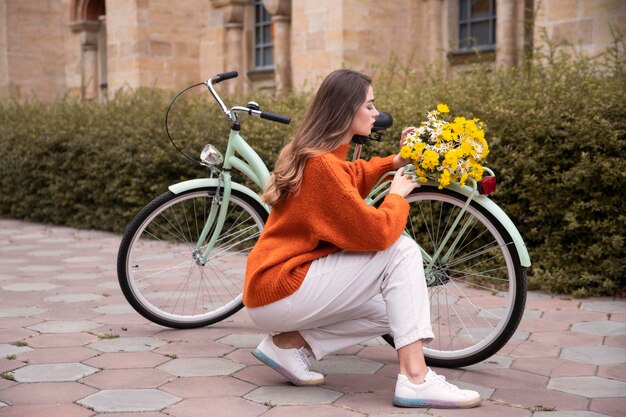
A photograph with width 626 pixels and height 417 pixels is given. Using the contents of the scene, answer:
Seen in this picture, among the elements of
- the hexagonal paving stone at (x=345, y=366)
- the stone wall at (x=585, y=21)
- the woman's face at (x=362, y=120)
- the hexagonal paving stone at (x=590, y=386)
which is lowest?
the hexagonal paving stone at (x=590, y=386)

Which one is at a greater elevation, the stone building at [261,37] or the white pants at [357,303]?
the stone building at [261,37]

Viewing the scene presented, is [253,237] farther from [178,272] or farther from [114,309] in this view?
[114,309]

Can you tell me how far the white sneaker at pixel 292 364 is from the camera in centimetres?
352

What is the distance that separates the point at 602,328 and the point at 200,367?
89.4 inches

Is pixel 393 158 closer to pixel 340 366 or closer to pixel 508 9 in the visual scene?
pixel 340 366

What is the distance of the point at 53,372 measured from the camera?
3711mm

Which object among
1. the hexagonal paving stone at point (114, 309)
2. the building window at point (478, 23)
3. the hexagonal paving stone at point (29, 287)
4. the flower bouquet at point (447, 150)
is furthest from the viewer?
the building window at point (478, 23)

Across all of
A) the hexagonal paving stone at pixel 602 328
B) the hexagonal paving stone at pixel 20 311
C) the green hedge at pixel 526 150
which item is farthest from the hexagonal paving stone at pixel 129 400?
the green hedge at pixel 526 150

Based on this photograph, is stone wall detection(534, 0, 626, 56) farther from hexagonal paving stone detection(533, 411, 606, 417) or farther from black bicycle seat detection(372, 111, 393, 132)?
hexagonal paving stone detection(533, 411, 606, 417)

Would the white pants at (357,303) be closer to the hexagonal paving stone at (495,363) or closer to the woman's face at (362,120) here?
the woman's face at (362,120)

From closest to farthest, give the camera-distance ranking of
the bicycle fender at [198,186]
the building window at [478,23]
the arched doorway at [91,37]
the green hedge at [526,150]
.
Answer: the bicycle fender at [198,186] < the green hedge at [526,150] < the building window at [478,23] < the arched doorway at [91,37]

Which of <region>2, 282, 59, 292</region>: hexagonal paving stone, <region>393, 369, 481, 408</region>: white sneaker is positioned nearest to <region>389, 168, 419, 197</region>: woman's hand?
<region>393, 369, 481, 408</region>: white sneaker

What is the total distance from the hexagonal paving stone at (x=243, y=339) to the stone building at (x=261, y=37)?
500 centimetres

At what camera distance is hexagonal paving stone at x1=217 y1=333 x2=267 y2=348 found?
4.30m
